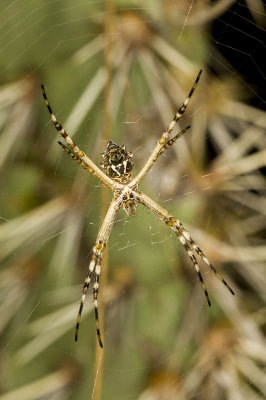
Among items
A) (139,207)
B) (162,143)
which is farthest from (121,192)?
(162,143)

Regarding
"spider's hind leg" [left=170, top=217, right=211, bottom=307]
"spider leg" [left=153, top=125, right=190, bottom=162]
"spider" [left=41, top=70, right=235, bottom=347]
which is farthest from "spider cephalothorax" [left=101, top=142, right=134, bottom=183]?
"spider's hind leg" [left=170, top=217, right=211, bottom=307]

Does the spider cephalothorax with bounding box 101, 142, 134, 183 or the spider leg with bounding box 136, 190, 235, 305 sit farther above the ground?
the spider cephalothorax with bounding box 101, 142, 134, 183

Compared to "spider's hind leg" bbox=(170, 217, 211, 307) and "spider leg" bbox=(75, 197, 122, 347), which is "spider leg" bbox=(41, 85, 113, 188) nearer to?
"spider leg" bbox=(75, 197, 122, 347)

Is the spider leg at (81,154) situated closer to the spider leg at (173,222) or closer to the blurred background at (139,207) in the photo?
the blurred background at (139,207)

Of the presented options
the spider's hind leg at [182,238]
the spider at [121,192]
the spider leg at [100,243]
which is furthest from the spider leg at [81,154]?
the spider's hind leg at [182,238]

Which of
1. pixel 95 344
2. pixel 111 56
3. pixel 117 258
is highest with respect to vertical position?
pixel 111 56

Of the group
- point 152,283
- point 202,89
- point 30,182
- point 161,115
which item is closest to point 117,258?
point 152,283

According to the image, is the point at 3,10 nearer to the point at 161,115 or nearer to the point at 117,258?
the point at 161,115
